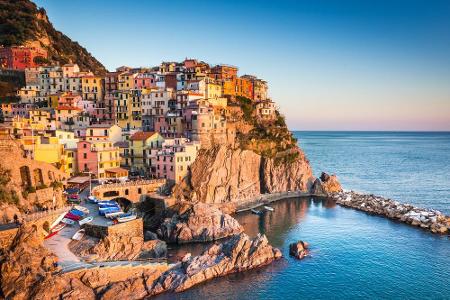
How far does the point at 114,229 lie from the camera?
40.0 metres

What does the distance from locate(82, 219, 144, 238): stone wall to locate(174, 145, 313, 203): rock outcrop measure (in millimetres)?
14496

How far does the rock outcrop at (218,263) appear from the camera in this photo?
34.9 m

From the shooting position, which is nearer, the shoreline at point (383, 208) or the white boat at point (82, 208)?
the white boat at point (82, 208)

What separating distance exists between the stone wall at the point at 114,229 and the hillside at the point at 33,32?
63197mm

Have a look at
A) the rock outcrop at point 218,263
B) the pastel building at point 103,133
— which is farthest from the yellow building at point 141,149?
the rock outcrop at point 218,263

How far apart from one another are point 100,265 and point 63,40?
96.8m

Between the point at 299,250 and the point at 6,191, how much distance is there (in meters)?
31.2

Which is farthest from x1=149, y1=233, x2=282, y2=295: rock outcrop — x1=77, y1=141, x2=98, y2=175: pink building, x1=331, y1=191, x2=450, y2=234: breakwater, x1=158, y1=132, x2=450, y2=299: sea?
x1=331, y1=191, x2=450, y2=234: breakwater

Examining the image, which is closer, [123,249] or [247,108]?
[123,249]

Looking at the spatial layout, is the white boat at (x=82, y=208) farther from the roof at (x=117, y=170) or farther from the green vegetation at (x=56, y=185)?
the roof at (x=117, y=170)

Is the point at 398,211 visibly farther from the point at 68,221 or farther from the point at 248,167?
the point at 68,221

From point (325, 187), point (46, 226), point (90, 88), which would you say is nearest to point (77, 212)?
point (46, 226)

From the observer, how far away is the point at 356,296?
114 ft

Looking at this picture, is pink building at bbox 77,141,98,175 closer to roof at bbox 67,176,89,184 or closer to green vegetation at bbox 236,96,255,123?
roof at bbox 67,176,89,184
